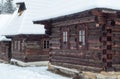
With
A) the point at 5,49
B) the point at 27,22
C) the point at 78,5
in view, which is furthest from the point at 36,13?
the point at 78,5

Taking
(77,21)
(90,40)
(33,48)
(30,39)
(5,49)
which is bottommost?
(5,49)

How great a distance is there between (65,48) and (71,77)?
2.15m

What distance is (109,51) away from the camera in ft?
50.1

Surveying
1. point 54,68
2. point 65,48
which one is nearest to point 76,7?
point 65,48

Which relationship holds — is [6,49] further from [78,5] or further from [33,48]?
[78,5]

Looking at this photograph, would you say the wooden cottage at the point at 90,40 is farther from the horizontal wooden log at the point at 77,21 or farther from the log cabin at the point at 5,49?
the log cabin at the point at 5,49

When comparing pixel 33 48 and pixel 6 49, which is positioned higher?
pixel 33 48

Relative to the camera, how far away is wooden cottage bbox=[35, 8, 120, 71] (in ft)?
49.5

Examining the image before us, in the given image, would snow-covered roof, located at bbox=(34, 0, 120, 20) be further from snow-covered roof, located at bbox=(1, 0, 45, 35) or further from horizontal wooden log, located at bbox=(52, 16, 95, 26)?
snow-covered roof, located at bbox=(1, 0, 45, 35)

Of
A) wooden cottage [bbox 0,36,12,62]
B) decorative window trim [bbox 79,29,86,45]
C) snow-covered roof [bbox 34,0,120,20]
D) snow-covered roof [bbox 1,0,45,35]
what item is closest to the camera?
snow-covered roof [bbox 34,0,120,20]

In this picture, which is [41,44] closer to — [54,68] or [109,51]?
[54,68]

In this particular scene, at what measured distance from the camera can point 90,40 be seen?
53.1 feet

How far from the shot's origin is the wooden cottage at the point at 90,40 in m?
15.1

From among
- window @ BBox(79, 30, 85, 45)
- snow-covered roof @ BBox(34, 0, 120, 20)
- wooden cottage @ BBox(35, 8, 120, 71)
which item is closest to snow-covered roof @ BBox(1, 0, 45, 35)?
snow-covered roof @ BBox(34, 0, 120, 20)
